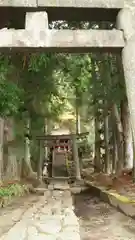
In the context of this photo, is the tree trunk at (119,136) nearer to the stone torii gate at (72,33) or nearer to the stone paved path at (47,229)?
the stone paved path at (47,229)

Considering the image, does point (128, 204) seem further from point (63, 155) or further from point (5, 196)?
point (63, 155)

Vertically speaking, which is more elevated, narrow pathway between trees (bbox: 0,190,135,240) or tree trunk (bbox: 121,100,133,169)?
tree trunk (bbox: 121,100,133,169)

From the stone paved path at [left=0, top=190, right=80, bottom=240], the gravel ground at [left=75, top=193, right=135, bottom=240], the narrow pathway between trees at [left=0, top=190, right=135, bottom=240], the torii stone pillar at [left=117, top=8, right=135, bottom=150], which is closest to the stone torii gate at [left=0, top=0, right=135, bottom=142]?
the torii stone pillar at [left=117, top=8, right=135, bottom=150]

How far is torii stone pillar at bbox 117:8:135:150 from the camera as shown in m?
5.52

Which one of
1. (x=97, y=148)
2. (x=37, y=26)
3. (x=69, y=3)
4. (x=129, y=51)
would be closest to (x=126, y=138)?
(x=97, y=148)

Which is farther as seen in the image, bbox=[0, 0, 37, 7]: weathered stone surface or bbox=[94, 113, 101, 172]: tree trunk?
bbox=[94, 113, 101, 172]: tree trunk

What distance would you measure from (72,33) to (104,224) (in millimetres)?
6542

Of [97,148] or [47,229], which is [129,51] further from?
[97,148]

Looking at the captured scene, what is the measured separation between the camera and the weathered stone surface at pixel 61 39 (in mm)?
5359

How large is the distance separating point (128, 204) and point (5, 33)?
679 centimetres

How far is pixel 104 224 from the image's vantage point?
10078mm

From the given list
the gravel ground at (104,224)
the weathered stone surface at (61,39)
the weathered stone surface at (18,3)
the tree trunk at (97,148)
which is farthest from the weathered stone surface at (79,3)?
the tree trunk at (97,148)

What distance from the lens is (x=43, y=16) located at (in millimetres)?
5508

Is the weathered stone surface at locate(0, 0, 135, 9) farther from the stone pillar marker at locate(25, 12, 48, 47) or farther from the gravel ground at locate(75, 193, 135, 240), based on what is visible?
the gravel ground at locate(75, 193, 135, 240)
